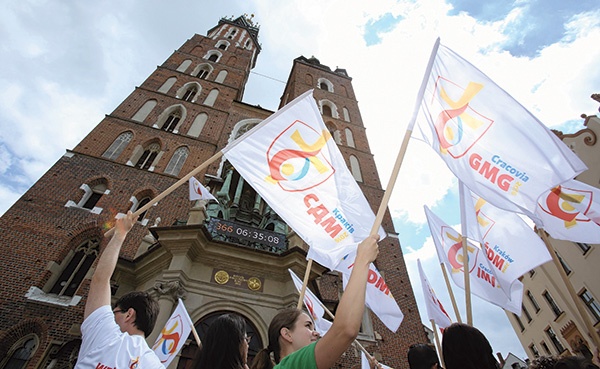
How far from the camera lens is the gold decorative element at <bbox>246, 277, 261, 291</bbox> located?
8.63m

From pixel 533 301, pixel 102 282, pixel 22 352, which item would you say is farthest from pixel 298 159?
pixel 533 301

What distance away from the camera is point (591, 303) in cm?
1458

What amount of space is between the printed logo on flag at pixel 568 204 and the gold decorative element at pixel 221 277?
7610 millimetres

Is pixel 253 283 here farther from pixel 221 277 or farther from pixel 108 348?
pixel 108 348

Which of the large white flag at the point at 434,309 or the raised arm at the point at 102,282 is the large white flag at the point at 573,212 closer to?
the large white flag at the point at 434,309

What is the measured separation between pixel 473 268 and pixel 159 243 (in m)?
8.05

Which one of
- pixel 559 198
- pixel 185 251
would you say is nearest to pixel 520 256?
A: pixel 559 198

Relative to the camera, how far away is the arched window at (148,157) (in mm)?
15016

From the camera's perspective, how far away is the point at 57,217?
11.0 m

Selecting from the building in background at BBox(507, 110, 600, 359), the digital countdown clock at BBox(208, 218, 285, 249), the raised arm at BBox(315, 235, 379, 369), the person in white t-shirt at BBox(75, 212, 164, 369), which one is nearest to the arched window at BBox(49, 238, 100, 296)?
the digital countdown clock at BBox(208, 218, 285, 249)

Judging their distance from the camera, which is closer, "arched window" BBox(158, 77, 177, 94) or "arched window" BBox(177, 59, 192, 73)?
"arched window" BBox(158, 77, 177, 94)

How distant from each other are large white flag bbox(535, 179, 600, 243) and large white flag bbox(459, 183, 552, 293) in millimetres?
341

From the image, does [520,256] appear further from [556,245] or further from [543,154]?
[556,245]

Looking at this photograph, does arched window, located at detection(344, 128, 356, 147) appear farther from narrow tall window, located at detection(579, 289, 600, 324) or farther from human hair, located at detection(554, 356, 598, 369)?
human hair, located at detection(554, 356, 598, 369)
